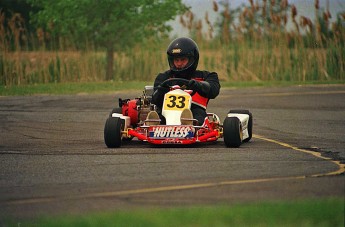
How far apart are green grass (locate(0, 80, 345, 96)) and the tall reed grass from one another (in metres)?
0.79

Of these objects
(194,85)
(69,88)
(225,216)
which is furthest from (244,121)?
(69,88)

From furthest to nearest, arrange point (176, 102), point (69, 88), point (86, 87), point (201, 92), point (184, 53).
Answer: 1. point (86, 87)
2. point (69, 88)
3. point (184, 53)
4. point (201, 92)
5. point (176, 102)

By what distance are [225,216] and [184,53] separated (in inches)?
285

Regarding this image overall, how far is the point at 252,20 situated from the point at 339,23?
7.75ft

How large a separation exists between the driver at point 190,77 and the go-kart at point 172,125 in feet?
0.41

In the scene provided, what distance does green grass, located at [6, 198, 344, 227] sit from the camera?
8070 mm

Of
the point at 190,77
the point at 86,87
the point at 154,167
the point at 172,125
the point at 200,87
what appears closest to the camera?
the point at 154,167

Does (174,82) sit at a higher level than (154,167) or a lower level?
higher

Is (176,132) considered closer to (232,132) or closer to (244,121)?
(232,132)

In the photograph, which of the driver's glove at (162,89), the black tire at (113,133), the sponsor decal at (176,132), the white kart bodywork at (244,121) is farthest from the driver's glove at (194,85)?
the black tire at (113,133)

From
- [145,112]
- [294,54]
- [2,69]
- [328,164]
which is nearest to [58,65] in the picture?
[2,69]

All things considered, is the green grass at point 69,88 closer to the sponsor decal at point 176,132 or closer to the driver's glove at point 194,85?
the driver's glove at point 194,85

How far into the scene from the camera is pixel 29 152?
13891 mm

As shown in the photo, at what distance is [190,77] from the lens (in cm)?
1560
